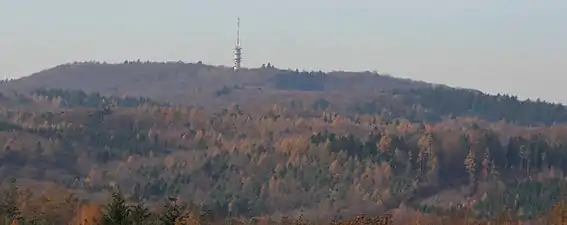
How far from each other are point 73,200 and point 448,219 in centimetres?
4643

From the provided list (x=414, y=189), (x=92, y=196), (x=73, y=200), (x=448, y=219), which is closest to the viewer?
(x=73, y=200)

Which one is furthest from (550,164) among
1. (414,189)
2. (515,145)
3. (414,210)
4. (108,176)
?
(108,176)

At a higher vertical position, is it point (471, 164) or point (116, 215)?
point (116, 215)

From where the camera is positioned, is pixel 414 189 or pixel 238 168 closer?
pixel 414 189

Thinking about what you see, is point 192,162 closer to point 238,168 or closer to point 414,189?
point 238,168

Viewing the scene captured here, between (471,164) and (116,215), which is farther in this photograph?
(471,164)

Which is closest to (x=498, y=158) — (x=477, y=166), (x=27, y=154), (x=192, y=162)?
(x=477, y=166)

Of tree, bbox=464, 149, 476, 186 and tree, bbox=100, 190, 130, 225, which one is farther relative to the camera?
tree, bbox=464, 149, 476, 186

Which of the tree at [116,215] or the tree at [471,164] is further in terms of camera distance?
the tree at [471,164]

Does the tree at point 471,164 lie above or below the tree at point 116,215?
below

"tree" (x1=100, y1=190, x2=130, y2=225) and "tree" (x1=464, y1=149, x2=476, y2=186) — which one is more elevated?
"tree" (x1=100, y1=190, x2=130, y2=225)

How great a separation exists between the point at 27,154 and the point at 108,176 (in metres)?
16.6

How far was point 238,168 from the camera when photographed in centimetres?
18250

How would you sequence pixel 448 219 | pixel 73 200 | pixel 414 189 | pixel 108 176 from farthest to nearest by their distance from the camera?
pixel 108 176
pixel 414 189
pixel 448 219
pixel 73 200
